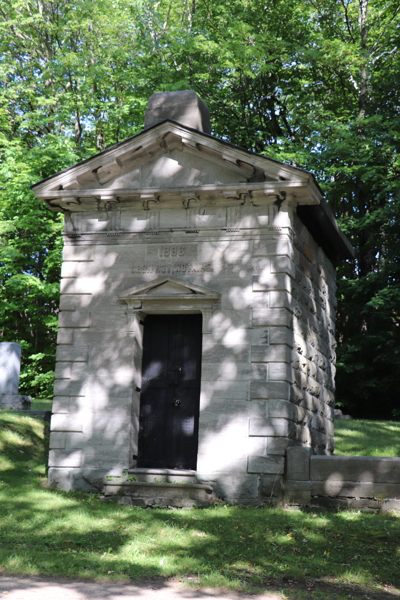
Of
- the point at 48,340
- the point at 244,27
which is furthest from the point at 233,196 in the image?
the point at 48,340

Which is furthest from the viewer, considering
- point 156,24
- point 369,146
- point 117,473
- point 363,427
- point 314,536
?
point 156,24

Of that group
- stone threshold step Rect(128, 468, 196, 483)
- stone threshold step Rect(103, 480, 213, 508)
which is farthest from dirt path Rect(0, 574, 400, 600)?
stone threshold step Rect(128, 468, 196, 483)

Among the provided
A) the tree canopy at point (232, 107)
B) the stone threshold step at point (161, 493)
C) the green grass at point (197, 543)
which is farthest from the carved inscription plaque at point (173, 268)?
the tree canopy at point (232, 107)

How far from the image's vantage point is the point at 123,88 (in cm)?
2777

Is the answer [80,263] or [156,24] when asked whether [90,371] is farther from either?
[156,24]

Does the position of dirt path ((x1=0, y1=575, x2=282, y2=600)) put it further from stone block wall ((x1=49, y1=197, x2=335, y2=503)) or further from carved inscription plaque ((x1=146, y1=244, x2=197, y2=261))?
carved inscription plaque ((x1=146, y1=244, x2=197, y2=261))

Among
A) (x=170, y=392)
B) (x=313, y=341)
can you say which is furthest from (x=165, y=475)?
(x=313, y=341)

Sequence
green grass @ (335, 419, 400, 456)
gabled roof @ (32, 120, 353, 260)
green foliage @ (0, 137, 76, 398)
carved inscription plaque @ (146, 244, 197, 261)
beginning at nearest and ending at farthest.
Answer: gabled roof @ (32, 120, 353, 260) < carved inscription plaque @ (146, 244, 197, 261) < green grass @ (335, 419, 400, 456) < green foliage @ (0, 137, 76, 398)

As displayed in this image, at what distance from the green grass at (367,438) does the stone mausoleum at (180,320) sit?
8.66 ft

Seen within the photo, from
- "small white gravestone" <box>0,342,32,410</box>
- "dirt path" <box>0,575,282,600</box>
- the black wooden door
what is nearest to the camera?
"dirt path" <box>0,575,282,600</box>

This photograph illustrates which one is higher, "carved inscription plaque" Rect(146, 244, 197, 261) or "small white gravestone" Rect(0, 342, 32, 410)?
"carved inscription plaque" Rect(146, 244, 197, 261)

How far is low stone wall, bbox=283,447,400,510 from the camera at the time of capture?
10344 millimetres

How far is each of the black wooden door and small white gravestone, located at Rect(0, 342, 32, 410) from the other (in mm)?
6119

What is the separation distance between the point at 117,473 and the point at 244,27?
1790 centimetres
